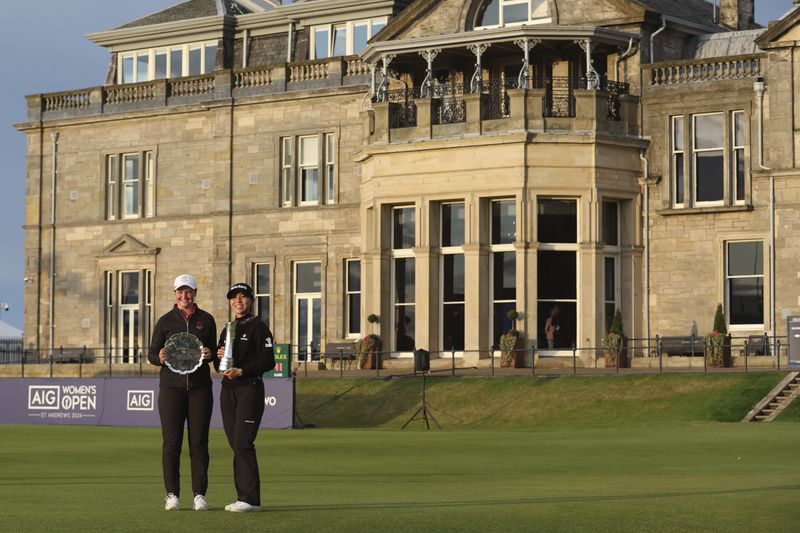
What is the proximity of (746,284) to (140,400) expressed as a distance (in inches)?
674

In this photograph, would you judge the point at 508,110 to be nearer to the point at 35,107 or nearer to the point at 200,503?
the point at 35,107

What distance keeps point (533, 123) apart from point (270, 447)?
19.4 m

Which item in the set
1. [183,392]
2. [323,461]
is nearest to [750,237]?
[323,461]

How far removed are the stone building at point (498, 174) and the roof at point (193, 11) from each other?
382 cm

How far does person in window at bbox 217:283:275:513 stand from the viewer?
50.3ft

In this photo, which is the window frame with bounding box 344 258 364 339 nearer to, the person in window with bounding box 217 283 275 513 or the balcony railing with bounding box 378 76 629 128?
the balcony railing with bounding box 378 76 629 128

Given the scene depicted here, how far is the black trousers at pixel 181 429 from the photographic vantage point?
15.5m

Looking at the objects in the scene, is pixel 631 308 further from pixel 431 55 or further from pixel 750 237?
pixel 431 55

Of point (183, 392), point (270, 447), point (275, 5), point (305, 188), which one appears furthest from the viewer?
point (275, 5)

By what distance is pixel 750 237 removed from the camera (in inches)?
1825

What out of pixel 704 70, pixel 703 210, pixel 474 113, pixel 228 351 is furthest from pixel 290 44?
pixel 228 351

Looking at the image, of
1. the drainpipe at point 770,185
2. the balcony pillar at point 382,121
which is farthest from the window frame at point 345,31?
the drainpipe at point 770,185

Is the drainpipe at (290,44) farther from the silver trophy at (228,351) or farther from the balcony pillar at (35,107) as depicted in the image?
the silver trophy at (228,351)

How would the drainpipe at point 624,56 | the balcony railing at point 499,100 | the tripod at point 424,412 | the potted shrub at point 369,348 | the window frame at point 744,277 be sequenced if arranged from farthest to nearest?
1. the potted shrub at point 369,348
2. the drainpipe at point 624,56
3. the balcony railing at point 499,100
4. the window frame at point 744,277
5. the tripod at point 424,412
